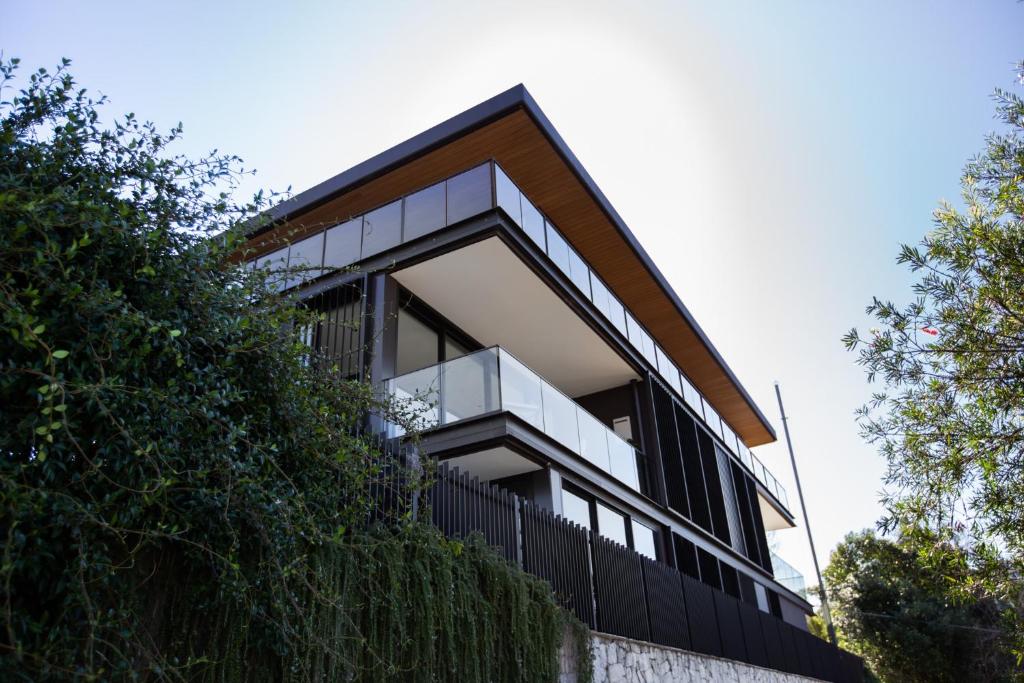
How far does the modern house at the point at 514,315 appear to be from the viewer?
33.8 feet

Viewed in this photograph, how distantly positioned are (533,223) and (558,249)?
0.84 metres

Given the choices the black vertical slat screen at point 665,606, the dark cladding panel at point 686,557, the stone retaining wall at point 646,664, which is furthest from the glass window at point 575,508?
the dark cladding panel at point 686,557

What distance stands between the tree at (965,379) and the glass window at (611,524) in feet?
18.0

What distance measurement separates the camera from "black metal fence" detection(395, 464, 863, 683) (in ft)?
23.4

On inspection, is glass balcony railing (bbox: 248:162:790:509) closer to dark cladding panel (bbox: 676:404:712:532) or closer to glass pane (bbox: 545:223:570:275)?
glass pane (bbox: 545:223:570:275)

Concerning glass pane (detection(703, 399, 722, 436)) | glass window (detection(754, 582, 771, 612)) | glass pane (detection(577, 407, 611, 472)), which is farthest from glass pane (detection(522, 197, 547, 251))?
glass window (detection(754, 582, 771, 612))

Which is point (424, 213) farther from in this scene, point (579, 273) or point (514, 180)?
point (579, 273)

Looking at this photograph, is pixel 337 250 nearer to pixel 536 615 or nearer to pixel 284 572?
pixel 536 615

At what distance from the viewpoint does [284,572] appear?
4.09 meters

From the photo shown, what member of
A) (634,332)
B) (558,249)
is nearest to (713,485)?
(634,332)

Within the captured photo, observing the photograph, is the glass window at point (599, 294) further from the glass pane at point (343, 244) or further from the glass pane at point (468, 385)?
the glass pane at point (343, 244)

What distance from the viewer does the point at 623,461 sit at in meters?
13.3

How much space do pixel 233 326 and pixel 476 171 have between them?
702cm

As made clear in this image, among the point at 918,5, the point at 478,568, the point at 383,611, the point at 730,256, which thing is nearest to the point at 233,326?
the point at 383,611
